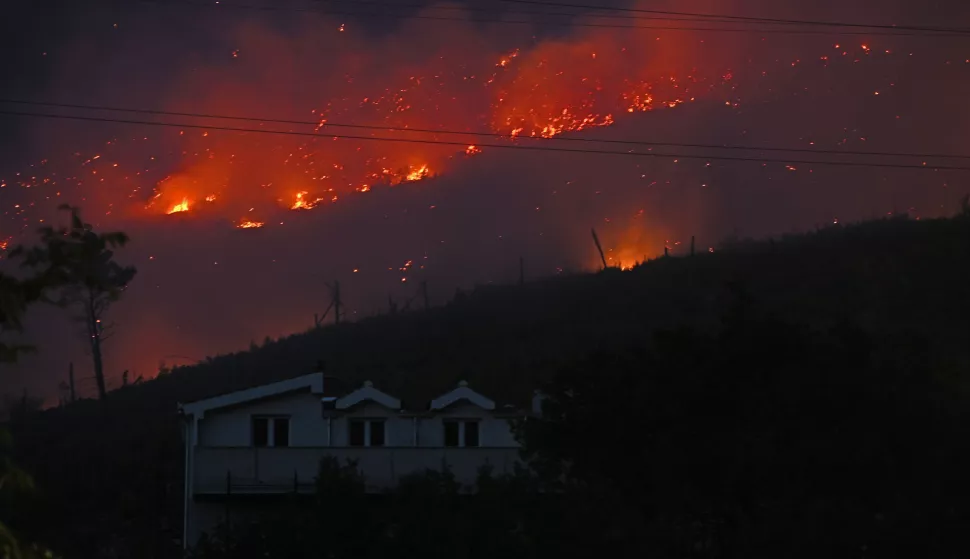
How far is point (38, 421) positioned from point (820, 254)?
49.5m

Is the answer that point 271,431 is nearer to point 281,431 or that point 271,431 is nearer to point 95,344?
point 281,431

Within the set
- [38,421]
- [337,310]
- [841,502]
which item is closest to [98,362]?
[38,421]

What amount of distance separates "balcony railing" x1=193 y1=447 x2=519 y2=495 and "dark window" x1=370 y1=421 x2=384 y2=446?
172 inches

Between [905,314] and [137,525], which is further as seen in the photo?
[905,314]

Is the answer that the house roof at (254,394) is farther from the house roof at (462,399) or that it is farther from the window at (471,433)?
the window at (471,433)

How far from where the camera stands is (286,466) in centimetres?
3020

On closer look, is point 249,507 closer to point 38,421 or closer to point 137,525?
point 137,525

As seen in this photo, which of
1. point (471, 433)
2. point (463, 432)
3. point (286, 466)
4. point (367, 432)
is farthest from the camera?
point (471, 433)

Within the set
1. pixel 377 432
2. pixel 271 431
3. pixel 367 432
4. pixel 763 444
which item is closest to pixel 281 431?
pixel 271 431

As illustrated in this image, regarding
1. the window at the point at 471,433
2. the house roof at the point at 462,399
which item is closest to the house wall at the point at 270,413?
the house roof at the point at 462,399

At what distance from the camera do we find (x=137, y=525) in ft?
142

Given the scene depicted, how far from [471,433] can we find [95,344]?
1665 inches

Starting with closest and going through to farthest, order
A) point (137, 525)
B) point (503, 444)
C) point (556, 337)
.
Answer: point (503, 444) → point (137, 525) → point (556, 337)

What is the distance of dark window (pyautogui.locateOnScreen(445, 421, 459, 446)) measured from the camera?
3531cm
